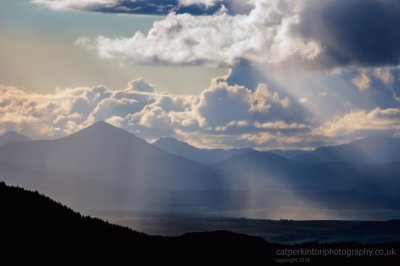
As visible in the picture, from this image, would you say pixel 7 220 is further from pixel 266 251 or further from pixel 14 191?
pixel 266 251

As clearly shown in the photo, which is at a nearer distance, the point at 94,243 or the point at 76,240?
the point at 76,240

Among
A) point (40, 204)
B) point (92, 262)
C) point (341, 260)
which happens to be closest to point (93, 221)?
point (40, 204)

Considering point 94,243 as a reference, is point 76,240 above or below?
above

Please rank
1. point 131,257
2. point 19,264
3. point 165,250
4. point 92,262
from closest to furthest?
point 19,264 < point 92,262 < point 131,257 < point 165,250

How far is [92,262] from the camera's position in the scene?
57531 millimetres

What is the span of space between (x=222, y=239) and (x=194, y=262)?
10.1 meters

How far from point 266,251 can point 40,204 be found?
22.7 meters

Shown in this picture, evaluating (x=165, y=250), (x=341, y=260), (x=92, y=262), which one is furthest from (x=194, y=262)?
(x=341, y=260)

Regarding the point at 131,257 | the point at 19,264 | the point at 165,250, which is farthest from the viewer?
the point at 165,250

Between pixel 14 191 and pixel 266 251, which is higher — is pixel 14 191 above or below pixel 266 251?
above

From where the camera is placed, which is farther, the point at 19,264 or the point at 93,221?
the point at 93,221

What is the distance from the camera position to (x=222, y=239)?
72875mm

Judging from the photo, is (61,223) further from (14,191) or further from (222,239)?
(222,239)

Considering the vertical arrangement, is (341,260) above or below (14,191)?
below
